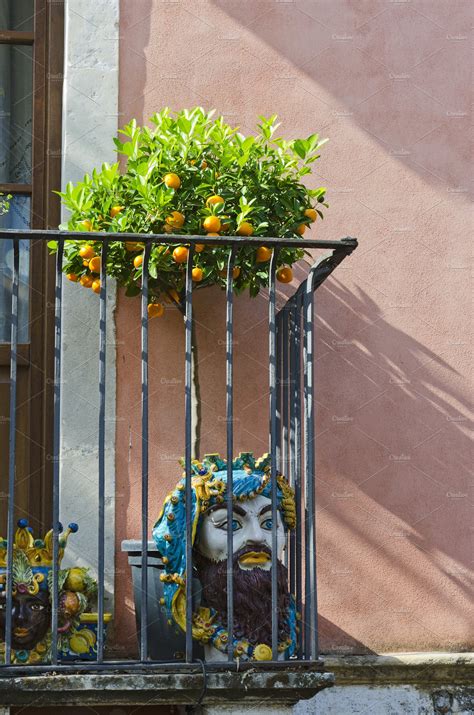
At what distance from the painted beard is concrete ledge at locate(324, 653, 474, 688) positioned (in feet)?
2.35

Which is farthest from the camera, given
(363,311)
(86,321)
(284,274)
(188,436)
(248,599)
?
(363,311)

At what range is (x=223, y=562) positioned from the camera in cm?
434

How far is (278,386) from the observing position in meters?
5.11

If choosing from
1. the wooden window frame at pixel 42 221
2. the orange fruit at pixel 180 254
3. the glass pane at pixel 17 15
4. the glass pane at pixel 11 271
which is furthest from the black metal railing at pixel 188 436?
the glass pane at pixel 17 15

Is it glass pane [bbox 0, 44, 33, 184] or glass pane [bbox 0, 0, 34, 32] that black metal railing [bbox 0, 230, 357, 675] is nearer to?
glass pane [bbox 0, 44, 33, 184]

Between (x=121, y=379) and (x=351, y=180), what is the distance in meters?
1.36

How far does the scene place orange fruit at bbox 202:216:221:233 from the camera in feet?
14.7

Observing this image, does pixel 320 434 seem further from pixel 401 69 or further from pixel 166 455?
pixel 401 69

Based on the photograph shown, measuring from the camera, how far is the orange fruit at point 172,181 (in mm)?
4559

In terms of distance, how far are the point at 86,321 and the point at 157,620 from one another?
4.44ft

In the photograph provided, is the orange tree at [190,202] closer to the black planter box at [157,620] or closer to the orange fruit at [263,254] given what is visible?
the orange fruit at [263,254]

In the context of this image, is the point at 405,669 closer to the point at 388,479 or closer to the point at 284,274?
the point at 388,479

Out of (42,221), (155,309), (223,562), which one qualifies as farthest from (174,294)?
(223,562)

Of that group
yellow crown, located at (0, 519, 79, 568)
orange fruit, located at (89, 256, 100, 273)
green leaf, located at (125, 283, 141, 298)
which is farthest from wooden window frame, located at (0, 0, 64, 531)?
yellow crown, located at (0, 519, 79, 568)
